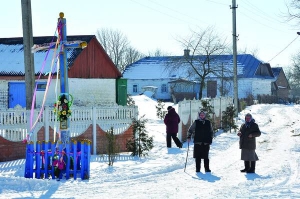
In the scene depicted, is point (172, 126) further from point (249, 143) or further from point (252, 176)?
point (252, 176)

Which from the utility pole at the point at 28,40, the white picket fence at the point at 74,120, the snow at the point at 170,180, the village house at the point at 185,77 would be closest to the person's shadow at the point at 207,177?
the snow at the point at 170,180

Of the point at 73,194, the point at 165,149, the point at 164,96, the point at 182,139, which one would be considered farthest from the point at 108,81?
the point at 164,96

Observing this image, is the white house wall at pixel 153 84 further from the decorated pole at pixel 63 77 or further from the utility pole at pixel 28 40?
the decorated pole at pixel 63 77

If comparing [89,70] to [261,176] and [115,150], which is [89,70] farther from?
[261,176]

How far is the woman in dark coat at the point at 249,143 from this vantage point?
1212cm

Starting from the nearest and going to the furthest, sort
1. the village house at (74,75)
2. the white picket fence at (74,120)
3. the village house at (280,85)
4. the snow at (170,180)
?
1. the snow at (170,180)
2. the white picket fence at (74,120)
3. the village house at (74,75)
4. the village house at (280,85)

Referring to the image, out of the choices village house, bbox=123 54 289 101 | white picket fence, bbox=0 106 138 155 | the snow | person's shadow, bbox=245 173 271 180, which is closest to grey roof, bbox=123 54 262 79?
village house, bbox=123 54 289 101

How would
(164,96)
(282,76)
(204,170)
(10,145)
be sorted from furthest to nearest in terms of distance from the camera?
(282,76)
(164,96)
(10,145)
(204,170)

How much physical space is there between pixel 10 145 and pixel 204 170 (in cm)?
506

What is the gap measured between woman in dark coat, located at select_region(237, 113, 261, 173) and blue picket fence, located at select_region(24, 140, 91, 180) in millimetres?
3764

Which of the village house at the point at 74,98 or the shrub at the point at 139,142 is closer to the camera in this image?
the village house at the point at 74,98

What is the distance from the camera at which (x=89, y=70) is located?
2648cm

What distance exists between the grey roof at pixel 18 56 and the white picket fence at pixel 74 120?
841cm

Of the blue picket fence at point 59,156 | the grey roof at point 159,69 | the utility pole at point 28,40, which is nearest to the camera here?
the blue picket fence at point 59,156
